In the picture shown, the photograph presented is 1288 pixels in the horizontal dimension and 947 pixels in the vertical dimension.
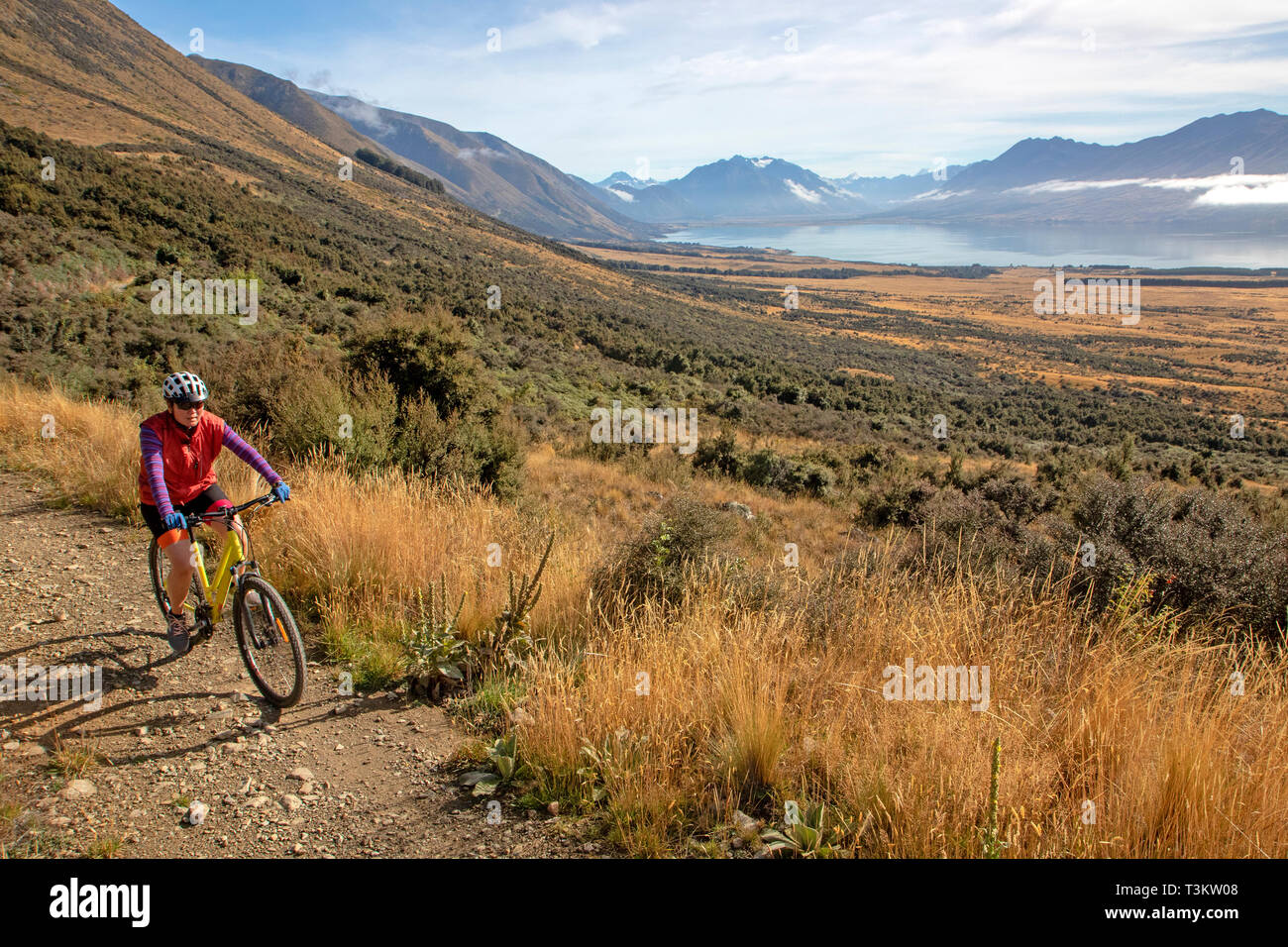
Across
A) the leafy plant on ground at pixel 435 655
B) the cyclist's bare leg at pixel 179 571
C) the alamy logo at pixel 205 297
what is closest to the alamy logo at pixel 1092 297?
the alamy logo at pixel 205 297

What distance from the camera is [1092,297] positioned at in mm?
122438

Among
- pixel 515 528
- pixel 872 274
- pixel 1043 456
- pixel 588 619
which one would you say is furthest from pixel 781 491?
pixel 872 274

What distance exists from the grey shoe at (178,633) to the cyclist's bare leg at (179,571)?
8 cm

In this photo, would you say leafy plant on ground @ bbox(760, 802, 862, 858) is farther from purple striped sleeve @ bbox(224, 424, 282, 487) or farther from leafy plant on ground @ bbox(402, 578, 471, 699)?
purple striped sleeve @ bbox(224, 424, 282, 487)

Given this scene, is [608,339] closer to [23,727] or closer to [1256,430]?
[23,727]

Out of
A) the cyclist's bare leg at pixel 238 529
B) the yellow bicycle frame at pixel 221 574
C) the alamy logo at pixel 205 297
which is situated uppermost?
the alamy logo at pixel 205 297

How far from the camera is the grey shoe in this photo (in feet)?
12.2

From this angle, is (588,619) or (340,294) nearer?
(588,619)

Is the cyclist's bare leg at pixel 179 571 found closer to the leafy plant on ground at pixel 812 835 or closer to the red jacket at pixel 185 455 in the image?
the red jacket at pixel 185 455

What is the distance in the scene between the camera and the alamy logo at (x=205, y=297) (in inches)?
778

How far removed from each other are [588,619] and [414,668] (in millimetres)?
1026

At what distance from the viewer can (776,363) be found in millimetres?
48750

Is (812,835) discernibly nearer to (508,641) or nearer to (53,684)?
(508,641)
